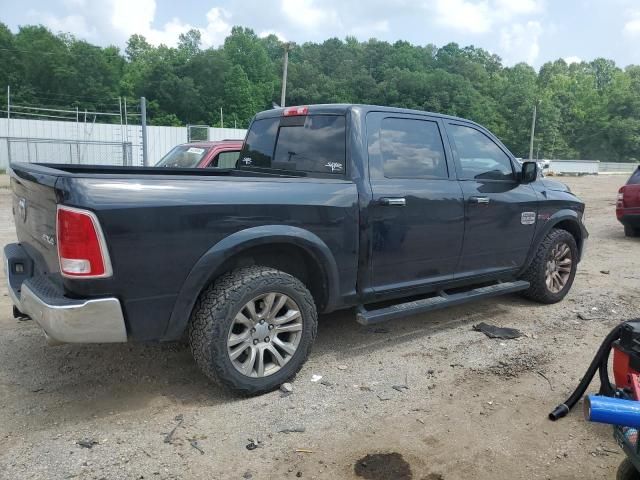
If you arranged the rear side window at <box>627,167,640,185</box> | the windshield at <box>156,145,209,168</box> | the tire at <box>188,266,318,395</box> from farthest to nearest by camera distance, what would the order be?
the rear side window at <box>627,167,640,185</box> < the windshield at <box>156,145,209,168</box> < the tire at <box>188,266,318,395</box>

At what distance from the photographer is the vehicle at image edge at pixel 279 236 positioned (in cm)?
300

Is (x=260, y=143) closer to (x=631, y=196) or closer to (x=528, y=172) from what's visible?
(x=528, y=172)

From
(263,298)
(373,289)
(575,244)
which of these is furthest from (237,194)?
(575,244)

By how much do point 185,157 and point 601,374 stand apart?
6.98 meters

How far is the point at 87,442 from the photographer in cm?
304

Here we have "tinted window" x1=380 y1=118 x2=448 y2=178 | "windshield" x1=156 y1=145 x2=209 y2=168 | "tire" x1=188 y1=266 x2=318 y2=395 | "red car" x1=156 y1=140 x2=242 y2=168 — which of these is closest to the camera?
"tire" x1=188 y1=266 x2=318 y2=395

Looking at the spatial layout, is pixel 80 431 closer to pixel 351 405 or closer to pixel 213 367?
pixel 213 367

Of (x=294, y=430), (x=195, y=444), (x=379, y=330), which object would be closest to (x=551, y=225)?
(x=379, y=330)

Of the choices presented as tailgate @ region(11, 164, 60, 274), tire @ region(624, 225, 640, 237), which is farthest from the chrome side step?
tire @ region(624, 225, 640, 237)

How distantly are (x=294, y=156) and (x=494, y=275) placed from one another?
7.15 feet

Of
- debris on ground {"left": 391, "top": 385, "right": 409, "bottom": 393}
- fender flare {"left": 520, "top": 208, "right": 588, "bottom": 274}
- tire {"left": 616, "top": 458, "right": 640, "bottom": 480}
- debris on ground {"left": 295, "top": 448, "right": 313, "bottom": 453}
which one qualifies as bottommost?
debris on ground {"left": 295, "top": 448, "right": 313, "bottom": 453}

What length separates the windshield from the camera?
27.0ft

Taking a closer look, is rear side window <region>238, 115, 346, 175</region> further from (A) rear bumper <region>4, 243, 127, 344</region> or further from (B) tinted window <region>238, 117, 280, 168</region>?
(A) rear bumper <region>4, 243, 127, 344</region>

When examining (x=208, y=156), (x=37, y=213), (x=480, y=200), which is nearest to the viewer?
(x=37, y=213)
